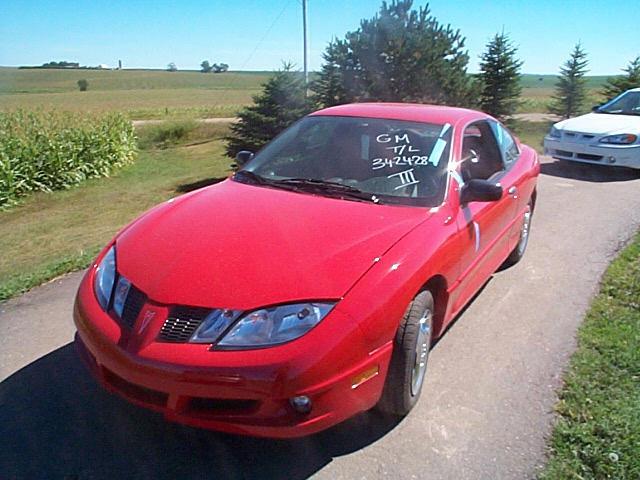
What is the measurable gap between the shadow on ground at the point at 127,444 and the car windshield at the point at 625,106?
30.6 ft

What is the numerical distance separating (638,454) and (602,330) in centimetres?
132

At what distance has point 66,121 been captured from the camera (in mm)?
12648

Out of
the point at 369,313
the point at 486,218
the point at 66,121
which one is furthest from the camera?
the point at 66,121

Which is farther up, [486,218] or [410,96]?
[410,96]

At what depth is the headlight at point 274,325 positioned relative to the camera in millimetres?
2027

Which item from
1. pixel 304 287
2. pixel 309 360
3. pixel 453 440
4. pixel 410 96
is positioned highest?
pixel 410 96

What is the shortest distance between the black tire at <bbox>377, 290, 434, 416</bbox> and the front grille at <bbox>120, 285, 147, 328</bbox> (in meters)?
1.17

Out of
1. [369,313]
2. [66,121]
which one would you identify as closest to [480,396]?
[369,313]

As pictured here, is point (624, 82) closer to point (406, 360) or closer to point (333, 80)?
point (333, 80)

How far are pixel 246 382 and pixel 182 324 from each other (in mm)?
370

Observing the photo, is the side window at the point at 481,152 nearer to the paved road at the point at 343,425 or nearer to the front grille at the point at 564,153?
the paved road at the point at 343,425

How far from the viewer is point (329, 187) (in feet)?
10.2

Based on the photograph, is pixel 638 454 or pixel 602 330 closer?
pixel 638 454

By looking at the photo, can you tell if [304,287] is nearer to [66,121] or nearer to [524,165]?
[524,165]
